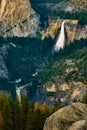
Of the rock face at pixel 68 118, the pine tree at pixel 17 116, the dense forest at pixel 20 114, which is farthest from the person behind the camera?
the pine tree at pixel 17 116

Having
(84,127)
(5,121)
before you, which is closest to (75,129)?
(84,127)

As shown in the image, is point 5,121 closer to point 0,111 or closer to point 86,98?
point 0,111

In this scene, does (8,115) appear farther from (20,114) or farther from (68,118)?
(68,118)

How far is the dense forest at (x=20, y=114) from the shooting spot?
497ft

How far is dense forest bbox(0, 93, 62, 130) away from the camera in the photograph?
497 feet

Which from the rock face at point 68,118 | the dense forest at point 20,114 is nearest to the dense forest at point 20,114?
the dense forest at point 20,114

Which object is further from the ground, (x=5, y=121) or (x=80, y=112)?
(x=80, y=112)

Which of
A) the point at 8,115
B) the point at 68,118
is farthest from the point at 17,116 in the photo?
the point at 68,118

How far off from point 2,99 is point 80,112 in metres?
66.1

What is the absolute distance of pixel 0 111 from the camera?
157m

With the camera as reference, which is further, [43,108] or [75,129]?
[43,108]

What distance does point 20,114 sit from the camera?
159125mm

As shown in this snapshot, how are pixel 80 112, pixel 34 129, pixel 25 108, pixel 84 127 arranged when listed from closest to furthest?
pixel 84 127
pixel 80 112
pixel 34 129
pixel 25 108

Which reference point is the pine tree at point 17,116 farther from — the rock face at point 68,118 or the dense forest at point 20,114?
the rock face at point 68,118
